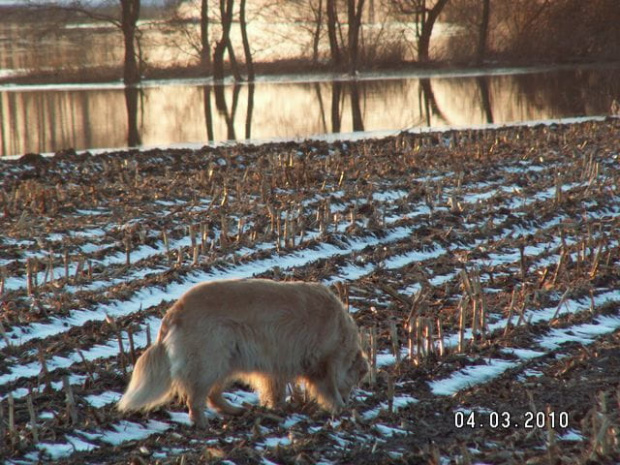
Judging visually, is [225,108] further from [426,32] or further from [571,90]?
[426,32]

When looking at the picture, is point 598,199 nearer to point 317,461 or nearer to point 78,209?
point 78,209

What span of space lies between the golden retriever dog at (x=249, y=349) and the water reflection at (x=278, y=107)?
17.4m

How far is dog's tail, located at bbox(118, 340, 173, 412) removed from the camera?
16.7ft

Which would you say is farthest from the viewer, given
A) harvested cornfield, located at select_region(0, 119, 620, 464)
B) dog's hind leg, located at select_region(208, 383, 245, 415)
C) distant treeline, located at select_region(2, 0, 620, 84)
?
distant treeline, located at select_region(2, 0, 620, 84)

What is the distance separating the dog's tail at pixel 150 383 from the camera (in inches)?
201

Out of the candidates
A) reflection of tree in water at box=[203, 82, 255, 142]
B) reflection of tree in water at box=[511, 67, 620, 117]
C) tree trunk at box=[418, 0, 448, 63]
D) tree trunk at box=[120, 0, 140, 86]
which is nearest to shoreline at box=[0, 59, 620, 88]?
tree trunk at box=[418, 0, 448, 63]

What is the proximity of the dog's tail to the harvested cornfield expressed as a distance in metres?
0.21

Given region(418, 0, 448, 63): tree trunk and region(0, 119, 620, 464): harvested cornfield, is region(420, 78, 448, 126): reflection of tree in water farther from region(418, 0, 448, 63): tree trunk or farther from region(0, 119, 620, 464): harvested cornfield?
region(0, 119, 620, 464): harvested cornfield

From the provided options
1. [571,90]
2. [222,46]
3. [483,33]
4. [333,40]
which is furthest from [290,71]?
[571,90]

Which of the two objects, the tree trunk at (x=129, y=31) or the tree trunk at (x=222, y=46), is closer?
the tree trunk at (x=129, y=31)

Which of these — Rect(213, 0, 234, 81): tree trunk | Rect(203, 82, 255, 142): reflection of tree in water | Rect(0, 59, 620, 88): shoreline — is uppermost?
Rect(213, 0, 234, 81): tree trunk

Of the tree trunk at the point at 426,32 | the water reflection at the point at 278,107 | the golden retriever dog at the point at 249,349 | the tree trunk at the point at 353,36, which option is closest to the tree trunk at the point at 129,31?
the water reflection at the point at 278,107

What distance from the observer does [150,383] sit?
5.13 m

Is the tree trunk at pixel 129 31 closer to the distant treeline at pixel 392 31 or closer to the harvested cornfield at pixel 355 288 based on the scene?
the distant treeline at pixel 392 31
